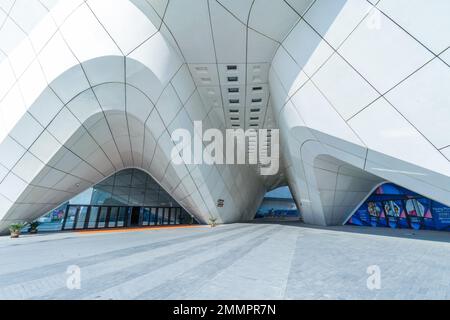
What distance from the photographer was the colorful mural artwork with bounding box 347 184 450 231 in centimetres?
1196

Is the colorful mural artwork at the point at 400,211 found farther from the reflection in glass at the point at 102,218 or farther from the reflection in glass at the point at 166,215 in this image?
the reflection in glass at the point at 102,218

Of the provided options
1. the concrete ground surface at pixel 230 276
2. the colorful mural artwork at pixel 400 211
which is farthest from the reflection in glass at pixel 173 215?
the concrete ground surface at pixel 230 276

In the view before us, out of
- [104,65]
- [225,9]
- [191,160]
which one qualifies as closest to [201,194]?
[191,160]

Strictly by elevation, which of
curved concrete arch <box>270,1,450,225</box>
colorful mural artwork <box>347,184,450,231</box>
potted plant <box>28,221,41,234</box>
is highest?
curved concrete arch <box>270,1,450,225</box>

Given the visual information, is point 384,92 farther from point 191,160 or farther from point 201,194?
point 201,194

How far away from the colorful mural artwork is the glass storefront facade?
19.2 metres

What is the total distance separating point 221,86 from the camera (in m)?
12.7

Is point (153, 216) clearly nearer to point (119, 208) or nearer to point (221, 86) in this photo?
point (119, 208)

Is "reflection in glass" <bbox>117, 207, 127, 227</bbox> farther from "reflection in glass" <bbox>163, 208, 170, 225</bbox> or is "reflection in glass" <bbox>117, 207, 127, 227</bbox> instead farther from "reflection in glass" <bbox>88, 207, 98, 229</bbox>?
"reflection in glass" <bbox>163, 208, 170, 225</bbox>

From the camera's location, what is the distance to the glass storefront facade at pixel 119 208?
16122 mm

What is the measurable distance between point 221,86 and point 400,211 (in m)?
15.4

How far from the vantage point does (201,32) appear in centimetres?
968

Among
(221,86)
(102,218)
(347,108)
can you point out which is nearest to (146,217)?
(102,218)

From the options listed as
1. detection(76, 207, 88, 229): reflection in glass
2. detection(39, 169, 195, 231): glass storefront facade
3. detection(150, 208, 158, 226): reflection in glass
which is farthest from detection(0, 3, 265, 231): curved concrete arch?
detection(150, 208, 158, 226): reflection in glass
